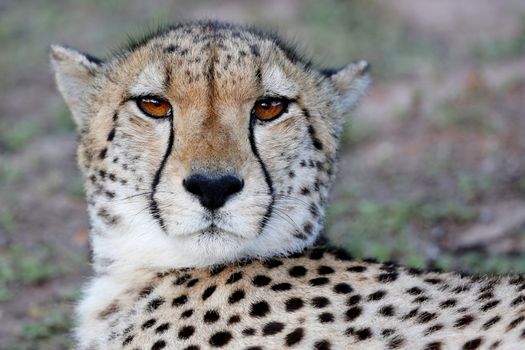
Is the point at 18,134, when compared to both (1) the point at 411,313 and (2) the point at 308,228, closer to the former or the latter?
(2) the point at 308,228

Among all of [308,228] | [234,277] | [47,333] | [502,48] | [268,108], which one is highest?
[502,48]

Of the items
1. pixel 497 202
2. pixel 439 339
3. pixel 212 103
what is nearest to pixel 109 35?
pixel 497 202

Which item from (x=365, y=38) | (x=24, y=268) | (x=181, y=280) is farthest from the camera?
(x=365, y=38)

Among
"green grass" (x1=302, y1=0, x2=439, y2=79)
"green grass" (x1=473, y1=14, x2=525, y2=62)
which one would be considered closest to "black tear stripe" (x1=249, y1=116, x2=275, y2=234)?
"green grass" (x1=302, y1=0, x2=439, y2=79)

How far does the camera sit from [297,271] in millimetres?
2861

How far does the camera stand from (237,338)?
263cm

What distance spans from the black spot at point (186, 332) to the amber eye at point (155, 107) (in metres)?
0.68

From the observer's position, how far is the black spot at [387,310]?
2650mm

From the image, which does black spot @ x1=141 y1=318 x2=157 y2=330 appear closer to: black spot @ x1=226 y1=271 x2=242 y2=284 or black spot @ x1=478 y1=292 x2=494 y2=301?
black spot @ x1=226 y1=271 x2=242 y2=284

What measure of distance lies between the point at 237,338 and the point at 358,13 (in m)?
6.44

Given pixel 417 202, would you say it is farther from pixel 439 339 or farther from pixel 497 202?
pixel 439 339

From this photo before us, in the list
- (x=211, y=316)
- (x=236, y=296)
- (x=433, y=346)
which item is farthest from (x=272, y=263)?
(x=433, y=346)

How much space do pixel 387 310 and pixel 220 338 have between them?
1.65 ft

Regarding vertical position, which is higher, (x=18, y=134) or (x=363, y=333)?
(x=18, y=134)
